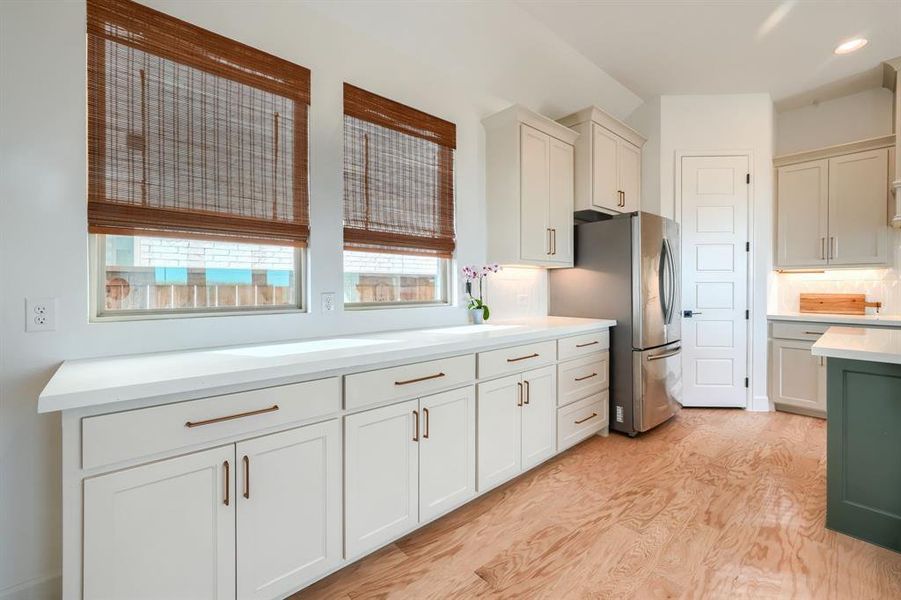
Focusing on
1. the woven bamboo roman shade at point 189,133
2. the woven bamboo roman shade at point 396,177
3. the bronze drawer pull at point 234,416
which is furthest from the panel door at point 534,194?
the bronze drawer pull at point 234,416

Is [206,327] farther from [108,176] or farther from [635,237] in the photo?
[635,237]

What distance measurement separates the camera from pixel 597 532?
2.03 m

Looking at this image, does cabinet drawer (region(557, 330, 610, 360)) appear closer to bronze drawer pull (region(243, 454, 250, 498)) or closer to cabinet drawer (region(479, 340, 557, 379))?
cabinet drawer (region(479, 340, 557, 379))

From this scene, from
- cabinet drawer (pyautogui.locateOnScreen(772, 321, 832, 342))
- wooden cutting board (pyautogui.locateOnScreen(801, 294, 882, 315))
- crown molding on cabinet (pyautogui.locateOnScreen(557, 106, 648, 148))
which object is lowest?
cabinet drawer (pyautogui.locateOnScreen(772, 321, 832, 342))

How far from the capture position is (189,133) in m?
1.84

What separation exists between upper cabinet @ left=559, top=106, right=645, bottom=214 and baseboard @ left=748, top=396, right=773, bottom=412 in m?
2.18

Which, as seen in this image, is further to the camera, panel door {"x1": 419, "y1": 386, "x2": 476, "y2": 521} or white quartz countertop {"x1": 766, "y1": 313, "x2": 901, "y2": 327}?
white quartz countertop {"x1": 766, "y1": 313, "x2": 901, "y2": 327}

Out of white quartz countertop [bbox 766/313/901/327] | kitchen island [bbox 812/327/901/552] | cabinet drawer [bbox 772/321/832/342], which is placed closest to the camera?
kitchen island [bbox 812/327/901/552]

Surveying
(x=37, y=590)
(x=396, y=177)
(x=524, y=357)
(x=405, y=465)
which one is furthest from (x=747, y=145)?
(x=37, y=590)

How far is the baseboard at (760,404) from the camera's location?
396 cm

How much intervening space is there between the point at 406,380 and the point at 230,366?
711 mm

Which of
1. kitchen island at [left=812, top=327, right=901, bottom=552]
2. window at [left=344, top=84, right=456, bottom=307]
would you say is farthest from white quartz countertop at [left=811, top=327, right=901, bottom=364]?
window at [left=344, top=84, right=456, bottom=307]

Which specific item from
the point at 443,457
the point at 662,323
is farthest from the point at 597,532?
the point at 662,323

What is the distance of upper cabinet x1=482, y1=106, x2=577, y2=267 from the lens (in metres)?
2.99
